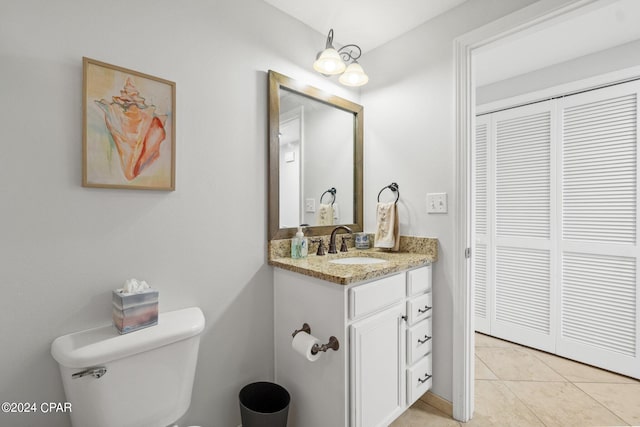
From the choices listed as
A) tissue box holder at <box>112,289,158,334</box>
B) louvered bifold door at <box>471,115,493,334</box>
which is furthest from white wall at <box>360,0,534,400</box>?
tissue box holder at <box>112,289,158,334</box>

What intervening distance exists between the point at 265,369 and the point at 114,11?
1785 mm

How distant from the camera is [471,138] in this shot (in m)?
1.64

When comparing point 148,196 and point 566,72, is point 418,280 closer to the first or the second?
point 148,196

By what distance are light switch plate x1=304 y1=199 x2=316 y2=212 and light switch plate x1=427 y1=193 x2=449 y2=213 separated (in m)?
0.71

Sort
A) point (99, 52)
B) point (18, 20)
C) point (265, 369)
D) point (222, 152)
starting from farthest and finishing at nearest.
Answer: point (265, 369) < point (222, 152) < point (99, 52) < point (18, 20)

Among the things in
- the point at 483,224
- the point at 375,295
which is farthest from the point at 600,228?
the point at 375,295

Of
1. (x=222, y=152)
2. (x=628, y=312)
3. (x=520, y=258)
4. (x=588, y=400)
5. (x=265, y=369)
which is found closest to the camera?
(x=222, y=152)

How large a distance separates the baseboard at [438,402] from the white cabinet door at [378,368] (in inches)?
14.0

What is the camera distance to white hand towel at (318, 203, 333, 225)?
6.31 ft

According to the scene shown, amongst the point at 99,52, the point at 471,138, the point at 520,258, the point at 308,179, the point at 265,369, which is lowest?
the point at 265,369

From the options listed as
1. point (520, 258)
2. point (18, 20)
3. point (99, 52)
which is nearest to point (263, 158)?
point (99, 52)

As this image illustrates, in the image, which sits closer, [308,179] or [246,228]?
[246,228]

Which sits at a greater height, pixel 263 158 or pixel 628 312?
pixel 263 158

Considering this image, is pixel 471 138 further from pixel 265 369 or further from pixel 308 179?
pixel 265 369
